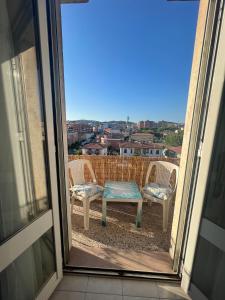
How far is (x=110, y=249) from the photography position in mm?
1814

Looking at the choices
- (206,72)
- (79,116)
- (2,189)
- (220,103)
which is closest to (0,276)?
(2,189)

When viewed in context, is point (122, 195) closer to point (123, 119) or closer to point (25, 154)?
point (123, 119)

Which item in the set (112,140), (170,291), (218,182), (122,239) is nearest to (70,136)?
(112,140)

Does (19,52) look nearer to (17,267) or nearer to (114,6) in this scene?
(17,267)

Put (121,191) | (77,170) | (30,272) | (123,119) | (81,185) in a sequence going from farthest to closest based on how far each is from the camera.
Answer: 1. (123,119)
2. (77,170)
3. (81,185)
4. (121,191)
5. (30,272)

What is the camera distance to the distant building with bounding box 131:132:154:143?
8.48 feet

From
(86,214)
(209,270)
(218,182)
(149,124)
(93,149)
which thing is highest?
(149,124)

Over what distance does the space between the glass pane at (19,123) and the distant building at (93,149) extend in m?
1.64

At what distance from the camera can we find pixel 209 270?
3.84 feet

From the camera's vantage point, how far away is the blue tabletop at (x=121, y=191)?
211 centimetres

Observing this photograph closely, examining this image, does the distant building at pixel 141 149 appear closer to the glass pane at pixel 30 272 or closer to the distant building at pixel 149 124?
the distant building at pixel 149 124

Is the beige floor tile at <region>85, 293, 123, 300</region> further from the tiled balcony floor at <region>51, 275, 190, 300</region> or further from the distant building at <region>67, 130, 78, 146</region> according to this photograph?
the distant building at <region>67, 130, 78, 146</region>

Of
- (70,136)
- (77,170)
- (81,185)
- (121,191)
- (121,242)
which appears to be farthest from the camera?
(77,170)

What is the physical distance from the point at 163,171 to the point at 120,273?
4.85 ft
